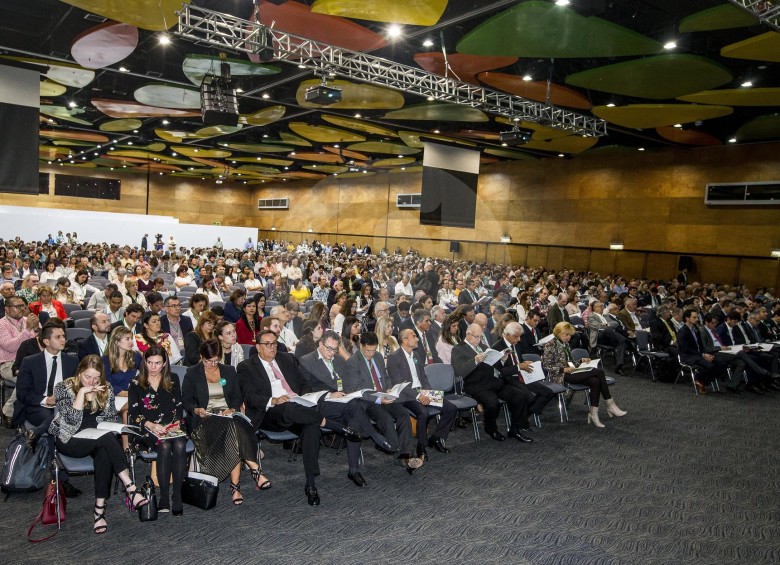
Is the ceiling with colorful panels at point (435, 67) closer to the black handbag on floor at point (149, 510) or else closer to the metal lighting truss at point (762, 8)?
the metal lighting truss at point (762, 8)

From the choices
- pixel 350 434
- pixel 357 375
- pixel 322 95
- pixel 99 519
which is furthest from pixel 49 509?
pixel 322 95

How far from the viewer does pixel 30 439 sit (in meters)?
4.19

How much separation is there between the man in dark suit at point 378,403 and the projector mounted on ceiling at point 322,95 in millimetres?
5865

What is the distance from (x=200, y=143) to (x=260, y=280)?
11.6 m

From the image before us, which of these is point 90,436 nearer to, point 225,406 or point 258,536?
point 225,406

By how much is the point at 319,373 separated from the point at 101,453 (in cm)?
205

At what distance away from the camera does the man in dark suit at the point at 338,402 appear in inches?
200

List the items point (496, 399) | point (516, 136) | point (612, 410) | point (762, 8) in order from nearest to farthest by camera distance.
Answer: point (496, 399), point (762, 8), point (612, 410), point (516, 136)

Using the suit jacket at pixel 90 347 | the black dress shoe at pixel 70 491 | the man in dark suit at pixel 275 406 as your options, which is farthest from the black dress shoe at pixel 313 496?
the suit jacket at pixel 90 347

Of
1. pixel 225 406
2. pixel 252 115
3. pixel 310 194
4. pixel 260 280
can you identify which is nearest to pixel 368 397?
pixel 225 406

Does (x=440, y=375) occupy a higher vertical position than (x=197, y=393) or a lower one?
lower

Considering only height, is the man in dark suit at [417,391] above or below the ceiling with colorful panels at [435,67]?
below

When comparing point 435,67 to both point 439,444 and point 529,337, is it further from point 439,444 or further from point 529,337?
point 439,444

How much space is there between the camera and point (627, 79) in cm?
1097
